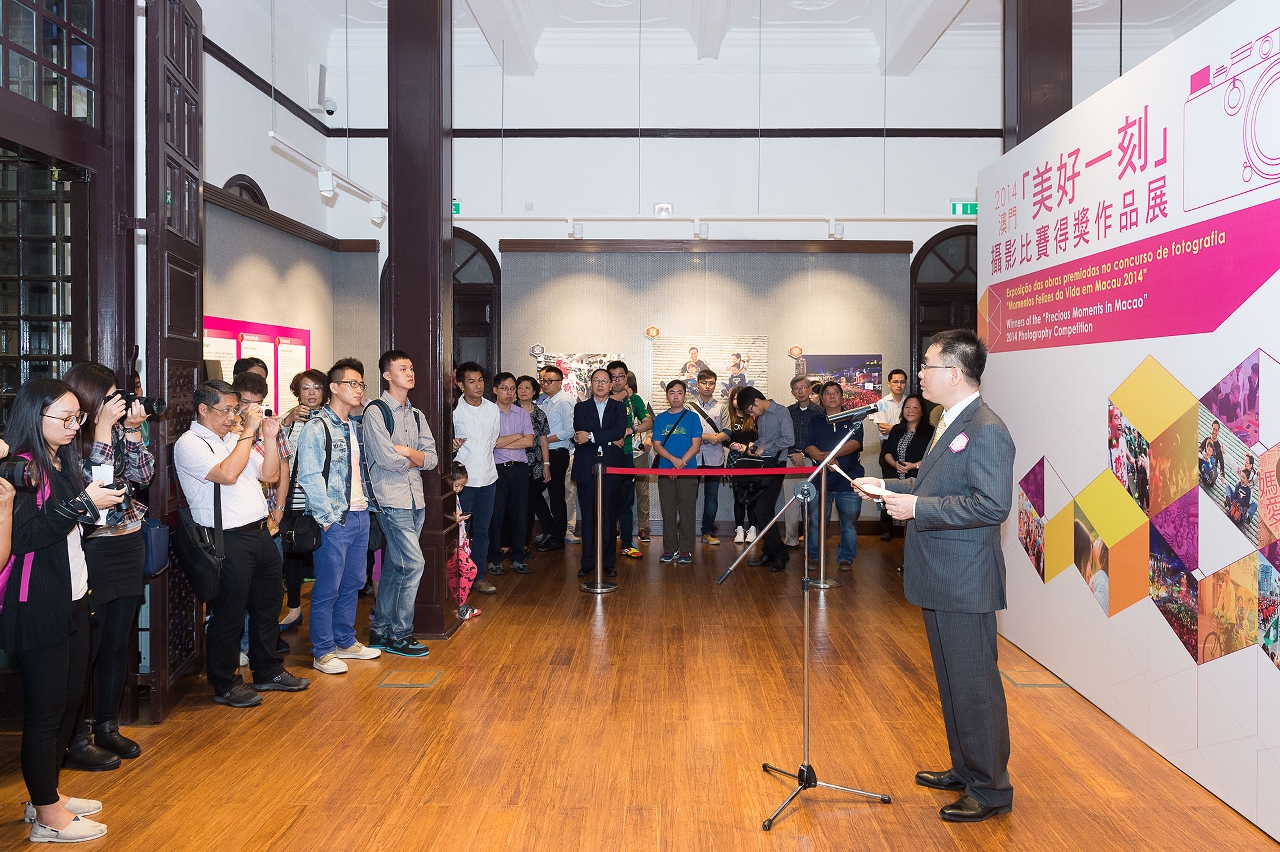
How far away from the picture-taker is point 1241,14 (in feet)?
10.5

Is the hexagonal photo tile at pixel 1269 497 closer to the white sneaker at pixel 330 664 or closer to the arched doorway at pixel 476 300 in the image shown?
the white sneaker at pixel 330 664

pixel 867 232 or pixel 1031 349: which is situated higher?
pixel 867 232

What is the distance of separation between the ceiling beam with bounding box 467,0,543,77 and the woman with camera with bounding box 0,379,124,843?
675 centimetres

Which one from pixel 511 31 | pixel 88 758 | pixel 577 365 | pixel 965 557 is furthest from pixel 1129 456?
pixel 511 31

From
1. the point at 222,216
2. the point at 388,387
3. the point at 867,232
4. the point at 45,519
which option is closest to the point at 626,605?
the point at 388,387

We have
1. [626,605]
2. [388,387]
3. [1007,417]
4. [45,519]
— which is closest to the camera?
[45,519]

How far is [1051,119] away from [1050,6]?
68 cm

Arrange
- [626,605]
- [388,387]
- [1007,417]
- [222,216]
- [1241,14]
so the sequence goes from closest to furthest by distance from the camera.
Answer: [1241,14] < [388,387] < [1007,417] < [626,605] < [222,216]

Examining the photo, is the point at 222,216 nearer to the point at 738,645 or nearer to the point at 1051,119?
the point at 738,645

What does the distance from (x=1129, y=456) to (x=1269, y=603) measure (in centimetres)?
106

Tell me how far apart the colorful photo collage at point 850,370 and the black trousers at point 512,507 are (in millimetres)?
3664

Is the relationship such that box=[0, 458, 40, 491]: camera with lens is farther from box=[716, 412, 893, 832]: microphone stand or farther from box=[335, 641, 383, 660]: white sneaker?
box=[335, 641, 383, 660]: white sneaker

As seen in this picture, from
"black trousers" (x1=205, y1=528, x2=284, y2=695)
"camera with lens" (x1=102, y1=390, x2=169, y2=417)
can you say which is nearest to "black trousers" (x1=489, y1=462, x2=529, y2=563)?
"black trousers" (x1=205, y1=528, x2=284, y2=695)

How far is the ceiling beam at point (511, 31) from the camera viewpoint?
8469 mm
